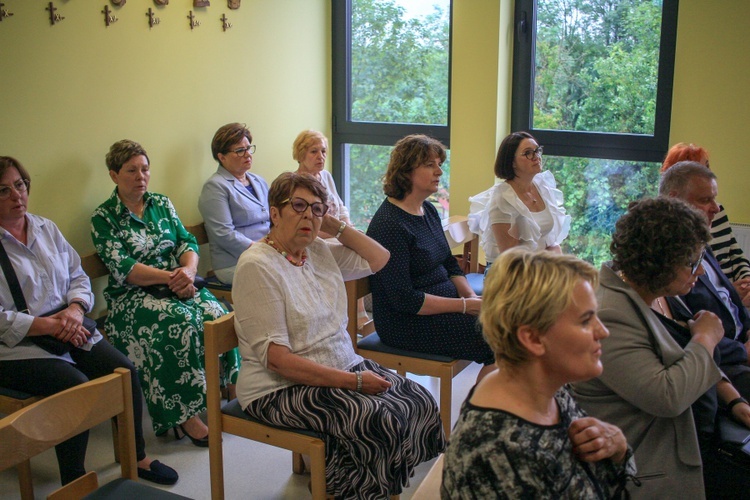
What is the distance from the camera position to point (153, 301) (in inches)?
127

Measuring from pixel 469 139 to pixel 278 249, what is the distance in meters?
2.39

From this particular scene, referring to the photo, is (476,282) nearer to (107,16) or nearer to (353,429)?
(353,429)

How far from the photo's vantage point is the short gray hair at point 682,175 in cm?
271

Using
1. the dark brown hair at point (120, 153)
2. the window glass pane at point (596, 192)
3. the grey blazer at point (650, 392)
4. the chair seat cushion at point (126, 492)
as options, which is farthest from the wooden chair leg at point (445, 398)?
the window glass pane at point (596, 192)

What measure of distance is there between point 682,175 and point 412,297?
1.09 m

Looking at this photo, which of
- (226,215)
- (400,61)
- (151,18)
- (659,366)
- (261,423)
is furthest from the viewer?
(400,61)

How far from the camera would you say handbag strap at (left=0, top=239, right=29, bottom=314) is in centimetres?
272

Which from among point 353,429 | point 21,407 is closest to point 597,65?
point 353,429

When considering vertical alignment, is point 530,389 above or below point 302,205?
below

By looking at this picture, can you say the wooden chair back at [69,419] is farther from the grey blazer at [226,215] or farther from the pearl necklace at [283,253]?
the grey blazer at [226,215]

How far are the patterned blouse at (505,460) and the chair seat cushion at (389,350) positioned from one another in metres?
1.39

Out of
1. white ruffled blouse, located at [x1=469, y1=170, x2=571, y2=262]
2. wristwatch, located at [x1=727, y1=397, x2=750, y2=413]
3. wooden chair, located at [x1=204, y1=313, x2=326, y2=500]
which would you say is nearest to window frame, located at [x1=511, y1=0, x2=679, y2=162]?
white ruffled blouse, located at [x1=469, y1=170, x2=571, y2=262]

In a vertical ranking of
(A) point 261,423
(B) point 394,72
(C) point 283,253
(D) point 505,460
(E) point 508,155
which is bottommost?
(A) point 261,423

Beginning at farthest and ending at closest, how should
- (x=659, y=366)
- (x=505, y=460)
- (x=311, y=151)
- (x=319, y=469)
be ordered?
(x=311, y=151)
(x=319, y=469)
(x=659, y=366)
(x=505, y=460)
